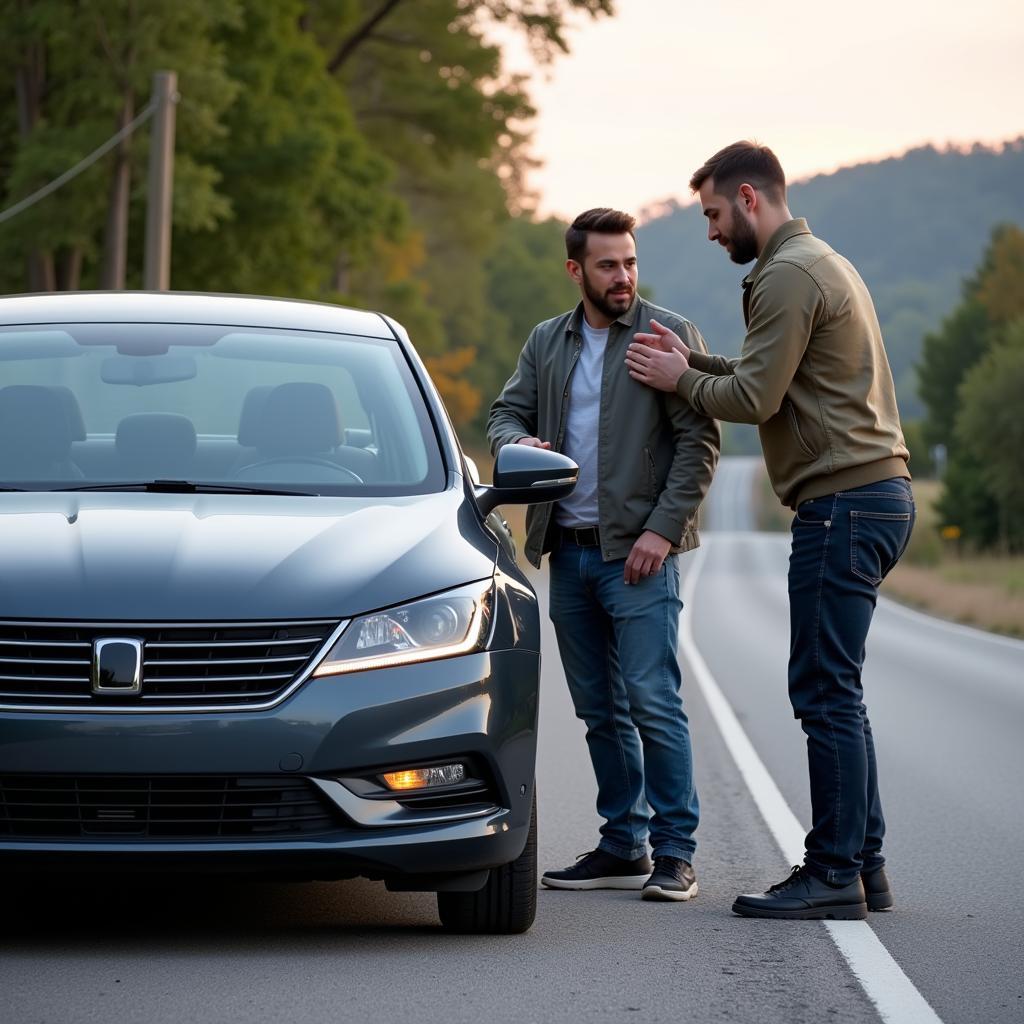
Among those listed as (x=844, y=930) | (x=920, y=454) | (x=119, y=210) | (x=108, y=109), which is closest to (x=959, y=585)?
(x=119, y=210)

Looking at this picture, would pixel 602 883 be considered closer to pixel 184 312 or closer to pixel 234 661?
pixel 234 661

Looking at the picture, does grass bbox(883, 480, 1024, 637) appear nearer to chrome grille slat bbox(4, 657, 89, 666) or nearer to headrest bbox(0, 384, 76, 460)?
headrest bbox(0, 384, 76, 460)

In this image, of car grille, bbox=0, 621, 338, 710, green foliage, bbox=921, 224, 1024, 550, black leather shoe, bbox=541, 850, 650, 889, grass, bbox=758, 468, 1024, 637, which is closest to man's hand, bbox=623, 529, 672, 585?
black leather shoe, bbox=541, 850, 650, 889

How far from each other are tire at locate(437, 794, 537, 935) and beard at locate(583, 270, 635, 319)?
5.66 ft

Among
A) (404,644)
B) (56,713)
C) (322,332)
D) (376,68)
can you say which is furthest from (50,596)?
(376,68)

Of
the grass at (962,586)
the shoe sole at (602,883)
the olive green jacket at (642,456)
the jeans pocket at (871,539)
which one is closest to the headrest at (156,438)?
the olive green jacket at (642,456)

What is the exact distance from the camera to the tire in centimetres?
505

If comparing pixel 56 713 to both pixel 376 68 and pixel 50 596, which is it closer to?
pixel 50 596

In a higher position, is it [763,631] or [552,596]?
[552,596]

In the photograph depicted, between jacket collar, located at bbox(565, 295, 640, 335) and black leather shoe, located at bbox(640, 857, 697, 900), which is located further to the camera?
jacket collar, located at bbox(565, 295, 640, 335)

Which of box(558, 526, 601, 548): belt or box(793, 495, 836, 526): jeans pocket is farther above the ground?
box(793, 495, 836, 526): jeans pocket

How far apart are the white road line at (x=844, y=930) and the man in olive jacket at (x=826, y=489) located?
24 centimetres

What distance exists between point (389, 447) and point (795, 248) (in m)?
1.34

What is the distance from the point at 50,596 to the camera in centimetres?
450
